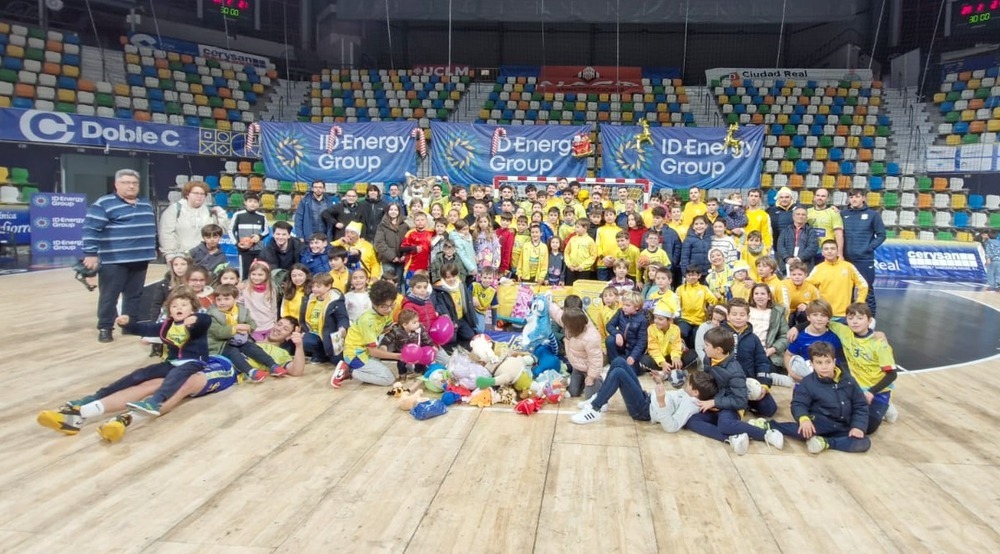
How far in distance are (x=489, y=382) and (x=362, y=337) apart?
4.17 ft

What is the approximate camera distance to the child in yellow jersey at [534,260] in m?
7.65

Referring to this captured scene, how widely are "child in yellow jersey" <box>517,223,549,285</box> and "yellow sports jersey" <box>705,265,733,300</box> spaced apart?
75.6 inches

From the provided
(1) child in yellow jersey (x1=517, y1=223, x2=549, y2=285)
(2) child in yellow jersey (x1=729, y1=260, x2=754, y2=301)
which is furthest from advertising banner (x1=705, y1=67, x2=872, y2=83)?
(2) child in yellow jersey (x1=729, y1=260, x2=754, y2=301)

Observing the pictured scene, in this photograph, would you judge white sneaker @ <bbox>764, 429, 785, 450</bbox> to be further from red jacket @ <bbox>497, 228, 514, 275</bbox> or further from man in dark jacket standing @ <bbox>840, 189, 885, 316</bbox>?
red jacket @ <bbox>497, 228, 514, 275</bbox>

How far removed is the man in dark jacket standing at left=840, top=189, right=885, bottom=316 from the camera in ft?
23.8

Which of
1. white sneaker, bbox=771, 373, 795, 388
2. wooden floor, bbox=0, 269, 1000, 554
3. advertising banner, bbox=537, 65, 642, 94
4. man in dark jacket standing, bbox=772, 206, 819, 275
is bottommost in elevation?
wooden floor, bbox=0, 269, 1000, 554

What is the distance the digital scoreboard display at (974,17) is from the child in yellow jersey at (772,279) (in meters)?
16.9

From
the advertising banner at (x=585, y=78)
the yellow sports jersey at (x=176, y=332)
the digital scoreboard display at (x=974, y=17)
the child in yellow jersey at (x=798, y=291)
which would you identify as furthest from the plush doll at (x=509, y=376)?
the digital scoreboard display at (x=974, y=17)

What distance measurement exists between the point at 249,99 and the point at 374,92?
407 centimetres

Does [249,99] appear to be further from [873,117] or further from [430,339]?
[873,117]

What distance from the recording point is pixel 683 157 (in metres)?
12.8

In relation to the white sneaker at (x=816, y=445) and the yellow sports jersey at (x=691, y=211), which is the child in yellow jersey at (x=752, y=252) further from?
the white sneaker at (x=816, y=445)

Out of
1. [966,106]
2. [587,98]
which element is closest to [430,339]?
[587,98]

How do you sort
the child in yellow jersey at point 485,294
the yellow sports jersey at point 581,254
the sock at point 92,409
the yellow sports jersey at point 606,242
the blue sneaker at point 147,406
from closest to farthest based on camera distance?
1. the sock at point 92,409
2. the blue sneaker at point 147,406
3. the child in yellow jersey at point 485,294
4. the yellow sports jersey at point 581,254
5. the yellow sports jersey at point 606,242
